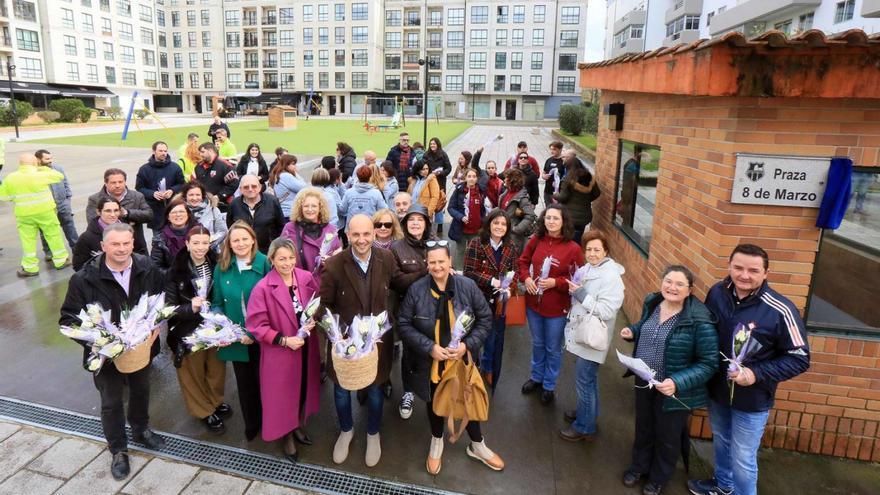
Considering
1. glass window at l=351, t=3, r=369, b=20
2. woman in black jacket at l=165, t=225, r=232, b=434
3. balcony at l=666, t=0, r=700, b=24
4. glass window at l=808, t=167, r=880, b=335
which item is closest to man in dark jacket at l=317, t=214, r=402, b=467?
woman in black jacket at l=165, t=225, r=232, b=434

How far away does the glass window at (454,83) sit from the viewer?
3019 inches

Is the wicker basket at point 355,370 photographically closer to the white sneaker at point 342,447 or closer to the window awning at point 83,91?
the white sneaker at point 342,447

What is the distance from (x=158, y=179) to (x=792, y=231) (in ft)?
26.1

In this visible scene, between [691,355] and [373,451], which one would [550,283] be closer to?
[691,355]

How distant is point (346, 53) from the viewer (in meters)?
75.5

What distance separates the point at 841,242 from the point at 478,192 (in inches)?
177

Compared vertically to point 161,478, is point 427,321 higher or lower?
higher

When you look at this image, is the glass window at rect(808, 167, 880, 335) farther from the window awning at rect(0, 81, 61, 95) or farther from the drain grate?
the window awning at rect(0, 81, 61, 95)

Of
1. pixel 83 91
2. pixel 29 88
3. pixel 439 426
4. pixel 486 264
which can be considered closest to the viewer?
pixel 439 426

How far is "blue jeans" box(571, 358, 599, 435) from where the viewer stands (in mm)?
4188

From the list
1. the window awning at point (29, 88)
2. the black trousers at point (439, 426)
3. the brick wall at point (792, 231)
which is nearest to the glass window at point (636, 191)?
the brick wall at point (792, 231)

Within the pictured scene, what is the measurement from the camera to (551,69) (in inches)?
2904

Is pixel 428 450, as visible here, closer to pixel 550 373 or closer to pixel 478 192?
pixel 550 373

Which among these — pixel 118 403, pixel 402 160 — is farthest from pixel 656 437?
pixel 402 160
